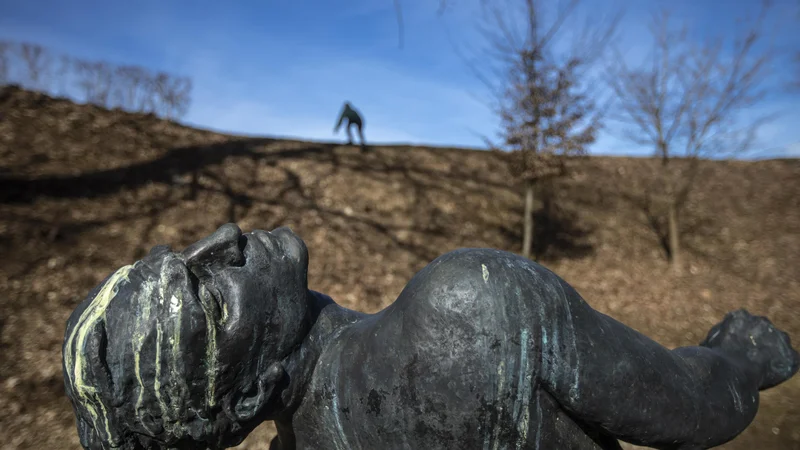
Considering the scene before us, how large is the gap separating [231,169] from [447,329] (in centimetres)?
918

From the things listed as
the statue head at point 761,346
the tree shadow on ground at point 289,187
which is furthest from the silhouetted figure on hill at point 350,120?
the statue head at point 761,346

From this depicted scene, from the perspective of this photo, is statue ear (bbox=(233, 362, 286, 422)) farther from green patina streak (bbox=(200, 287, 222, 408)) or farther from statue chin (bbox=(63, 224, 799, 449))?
green patina streak (bbox=(200, 287, 222, 408))

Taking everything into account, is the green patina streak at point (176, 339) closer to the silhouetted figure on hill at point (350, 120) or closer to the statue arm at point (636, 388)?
the statue arm at point (636, 388)

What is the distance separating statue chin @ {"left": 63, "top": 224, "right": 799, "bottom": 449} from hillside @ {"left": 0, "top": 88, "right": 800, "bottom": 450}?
3.29 m

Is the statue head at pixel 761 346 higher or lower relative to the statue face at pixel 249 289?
lower

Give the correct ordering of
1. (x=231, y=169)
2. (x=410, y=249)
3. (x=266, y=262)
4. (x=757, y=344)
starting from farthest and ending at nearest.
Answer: (x=231, y=169)
(x=410, y=249)
(x=757, y=344)
(x=266, y=262)

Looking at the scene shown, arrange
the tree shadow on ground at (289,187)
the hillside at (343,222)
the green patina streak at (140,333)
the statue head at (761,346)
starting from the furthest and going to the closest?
the tree shadow on ground at (289,187) → the hillside at (343,222) → the statue head at (761,346) → the green patina streak at (140,333)

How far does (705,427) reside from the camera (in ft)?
5.06

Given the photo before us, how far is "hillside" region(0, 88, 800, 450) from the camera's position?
18.9 ft

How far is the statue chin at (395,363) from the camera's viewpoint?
138 centimetres

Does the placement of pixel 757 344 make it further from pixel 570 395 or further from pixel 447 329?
pixel 447 329

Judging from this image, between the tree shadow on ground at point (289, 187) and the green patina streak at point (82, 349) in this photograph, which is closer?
the green patina streak at point (82, 349)

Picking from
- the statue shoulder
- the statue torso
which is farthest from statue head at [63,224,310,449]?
the statue shoulder

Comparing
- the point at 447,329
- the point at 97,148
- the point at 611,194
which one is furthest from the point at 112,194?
the point at 611,194
